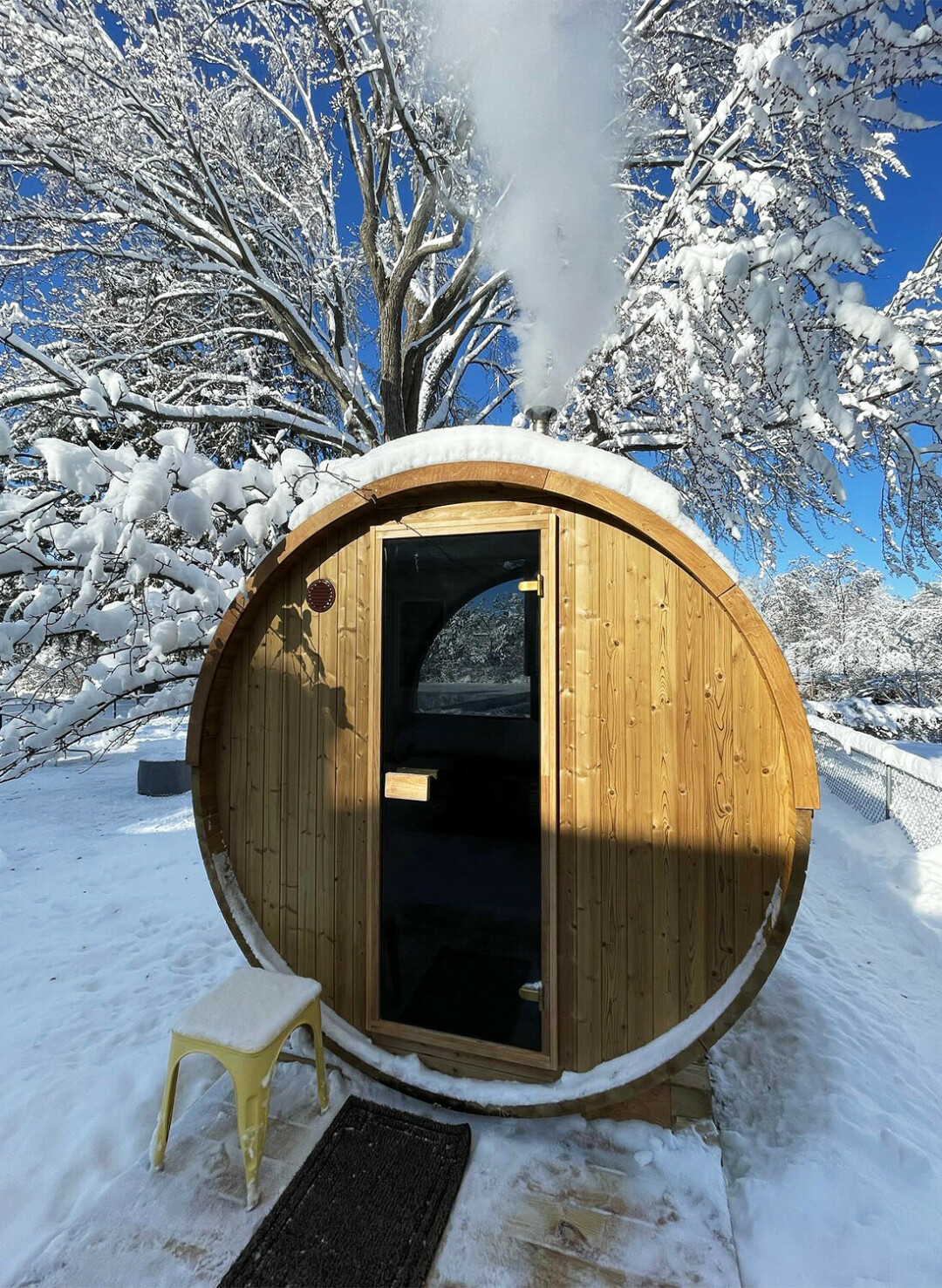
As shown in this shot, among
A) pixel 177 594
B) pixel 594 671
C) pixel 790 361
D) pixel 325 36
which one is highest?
pixel 325 36

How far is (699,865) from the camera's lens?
2.06m

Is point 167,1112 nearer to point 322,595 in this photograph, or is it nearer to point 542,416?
point 322,595

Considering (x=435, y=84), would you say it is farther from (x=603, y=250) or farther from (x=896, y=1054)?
(x=896, y=1054)

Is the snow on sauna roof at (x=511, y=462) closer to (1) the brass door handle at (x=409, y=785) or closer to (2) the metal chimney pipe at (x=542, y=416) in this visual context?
(2) the metal chimney pipe at (x=542, y=416)

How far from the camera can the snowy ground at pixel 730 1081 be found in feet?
5.99

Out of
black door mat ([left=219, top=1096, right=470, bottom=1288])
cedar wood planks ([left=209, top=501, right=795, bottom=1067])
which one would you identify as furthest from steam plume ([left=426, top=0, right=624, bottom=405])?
black door mat ([left=219, top=1096, right=470, bottom=1288])

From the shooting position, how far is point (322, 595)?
8.42 feet

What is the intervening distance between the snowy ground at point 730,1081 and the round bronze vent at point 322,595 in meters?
2.02

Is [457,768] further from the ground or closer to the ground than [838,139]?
closer to the ground

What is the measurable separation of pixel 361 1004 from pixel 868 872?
191 inches

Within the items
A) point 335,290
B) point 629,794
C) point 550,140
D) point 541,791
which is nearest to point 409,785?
point 541,791

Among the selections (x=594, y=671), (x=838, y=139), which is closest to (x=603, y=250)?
(x=838, y=139)

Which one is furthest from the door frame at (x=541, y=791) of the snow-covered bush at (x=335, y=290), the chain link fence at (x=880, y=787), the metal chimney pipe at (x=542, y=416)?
the chain link fence at (x=880, y=787)

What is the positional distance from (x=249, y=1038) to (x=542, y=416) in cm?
300
